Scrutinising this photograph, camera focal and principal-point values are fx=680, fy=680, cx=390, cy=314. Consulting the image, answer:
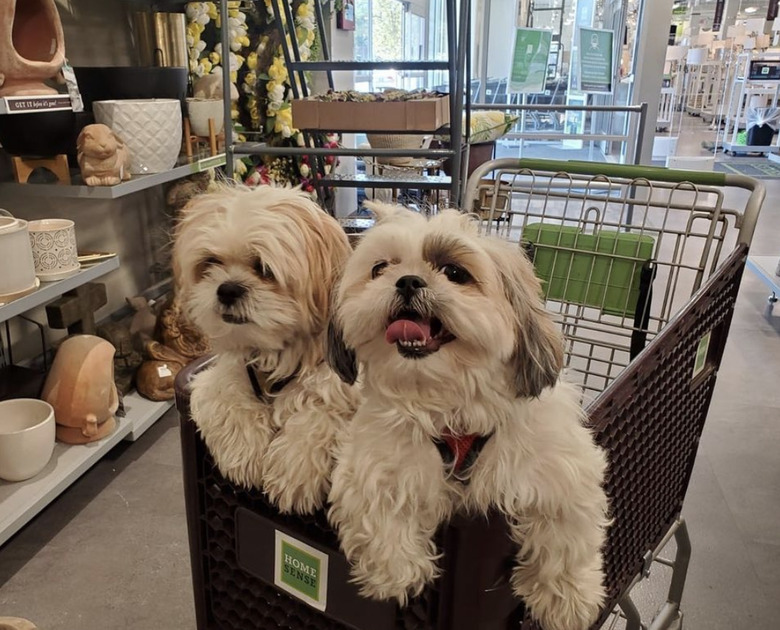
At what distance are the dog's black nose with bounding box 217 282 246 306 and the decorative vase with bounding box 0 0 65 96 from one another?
1255 millimetres

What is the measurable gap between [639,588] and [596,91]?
450 centimetres

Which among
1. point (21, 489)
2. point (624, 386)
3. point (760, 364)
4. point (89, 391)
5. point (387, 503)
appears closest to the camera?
point (387, 503)

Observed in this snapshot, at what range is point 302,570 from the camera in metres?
0.73

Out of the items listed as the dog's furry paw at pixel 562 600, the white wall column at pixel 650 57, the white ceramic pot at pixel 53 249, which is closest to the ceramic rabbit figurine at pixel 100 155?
the white ceramic pot at pixel 53 249

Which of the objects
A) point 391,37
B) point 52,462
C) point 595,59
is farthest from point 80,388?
point 391,37

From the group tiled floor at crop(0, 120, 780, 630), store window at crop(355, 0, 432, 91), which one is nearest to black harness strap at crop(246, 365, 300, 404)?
tiled floor at crop(0, 120, 780, 630)

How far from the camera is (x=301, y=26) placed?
3.23 metres

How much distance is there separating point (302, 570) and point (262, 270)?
0.33 metres

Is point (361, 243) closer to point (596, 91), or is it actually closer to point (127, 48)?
Answer: point (127, 48)

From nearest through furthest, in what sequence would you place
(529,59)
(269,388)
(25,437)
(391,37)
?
(269,388) → (25,437) → (529,59) → (391,37)

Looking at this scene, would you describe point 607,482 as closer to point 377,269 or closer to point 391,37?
point 377,269

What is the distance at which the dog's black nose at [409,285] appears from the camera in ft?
1.96

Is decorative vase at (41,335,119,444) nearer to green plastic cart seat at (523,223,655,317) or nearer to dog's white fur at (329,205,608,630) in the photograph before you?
green plastic cart seat at (523,223,655,317)

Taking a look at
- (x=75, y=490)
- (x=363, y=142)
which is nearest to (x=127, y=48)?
(x=75, y=490)
